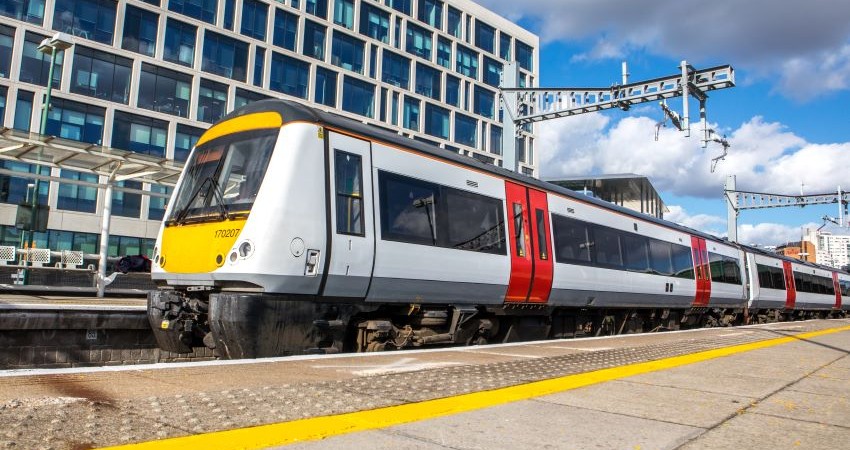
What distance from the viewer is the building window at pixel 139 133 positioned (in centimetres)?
3397

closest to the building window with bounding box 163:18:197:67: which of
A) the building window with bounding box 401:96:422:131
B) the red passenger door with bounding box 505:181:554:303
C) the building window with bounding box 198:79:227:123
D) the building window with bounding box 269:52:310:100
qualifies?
the building window with bounding box 198:79:227:123

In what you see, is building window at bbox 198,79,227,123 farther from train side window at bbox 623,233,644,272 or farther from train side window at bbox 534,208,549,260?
train side window at bbox 534,208,549,260

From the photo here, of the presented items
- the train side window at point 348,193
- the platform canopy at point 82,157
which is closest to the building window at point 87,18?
the platform canopy at point 82,157

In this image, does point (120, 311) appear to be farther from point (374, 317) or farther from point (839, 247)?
point (839, 247)

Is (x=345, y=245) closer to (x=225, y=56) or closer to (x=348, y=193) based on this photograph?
(x=348, y=193)

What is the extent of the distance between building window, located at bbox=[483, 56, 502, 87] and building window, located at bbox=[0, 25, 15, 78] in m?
33.8

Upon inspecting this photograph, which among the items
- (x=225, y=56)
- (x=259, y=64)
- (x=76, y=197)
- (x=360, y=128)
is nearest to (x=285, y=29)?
(x=259, y=64)

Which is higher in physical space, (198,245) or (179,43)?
(179,43)

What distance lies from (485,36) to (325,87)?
58.4 ft

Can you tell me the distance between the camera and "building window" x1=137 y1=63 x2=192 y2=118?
34.9 metres

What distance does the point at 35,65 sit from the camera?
3203 cm

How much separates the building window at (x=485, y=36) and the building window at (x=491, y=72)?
0.93 meters

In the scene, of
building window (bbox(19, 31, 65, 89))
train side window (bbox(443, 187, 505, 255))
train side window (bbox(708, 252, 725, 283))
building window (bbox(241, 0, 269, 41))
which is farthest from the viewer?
building window (bbox(241, 0, 269, 41))

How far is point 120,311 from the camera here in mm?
8336
